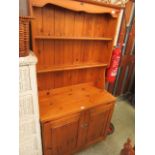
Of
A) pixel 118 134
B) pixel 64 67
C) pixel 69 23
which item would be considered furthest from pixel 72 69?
pixel 118 134

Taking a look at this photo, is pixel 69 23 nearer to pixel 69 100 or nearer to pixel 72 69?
pixel 72 69

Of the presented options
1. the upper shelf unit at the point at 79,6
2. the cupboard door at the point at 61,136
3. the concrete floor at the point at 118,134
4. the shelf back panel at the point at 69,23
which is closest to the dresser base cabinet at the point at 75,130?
the cupboard door at the point at 61,136

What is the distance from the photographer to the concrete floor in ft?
5.92

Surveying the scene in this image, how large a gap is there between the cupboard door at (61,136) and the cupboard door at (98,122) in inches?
8.3

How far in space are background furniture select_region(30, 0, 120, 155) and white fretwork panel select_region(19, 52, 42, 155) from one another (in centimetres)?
9

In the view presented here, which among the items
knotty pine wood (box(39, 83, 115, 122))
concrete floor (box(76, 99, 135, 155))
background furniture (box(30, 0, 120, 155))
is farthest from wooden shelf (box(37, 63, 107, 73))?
concrete floor (box(76, 99, 135, 155))

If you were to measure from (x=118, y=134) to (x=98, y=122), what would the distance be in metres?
0.73

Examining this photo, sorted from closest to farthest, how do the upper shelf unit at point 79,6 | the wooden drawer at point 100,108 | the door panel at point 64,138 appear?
the upper shelf unit at point 79,6 → the door panel at point 64,138 → the wooden drawer at point 100,108

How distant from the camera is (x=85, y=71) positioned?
1824 millimetres

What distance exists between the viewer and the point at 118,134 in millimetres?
2113

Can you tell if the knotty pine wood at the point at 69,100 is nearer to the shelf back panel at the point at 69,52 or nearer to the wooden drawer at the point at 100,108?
the wooden drawer at the point at 100,108

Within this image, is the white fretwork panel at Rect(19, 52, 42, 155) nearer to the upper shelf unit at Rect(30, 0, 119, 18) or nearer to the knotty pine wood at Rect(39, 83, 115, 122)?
the knotty pine wood at Rect(39, 83, 115, 122)

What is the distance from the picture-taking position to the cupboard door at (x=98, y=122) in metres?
1.54

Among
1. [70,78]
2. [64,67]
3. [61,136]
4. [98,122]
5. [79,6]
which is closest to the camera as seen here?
[79,6]
